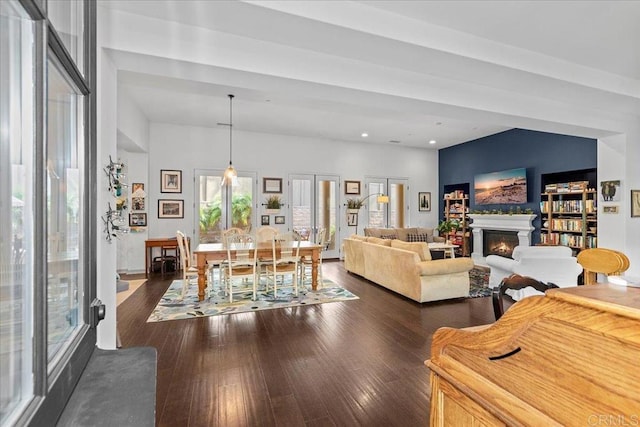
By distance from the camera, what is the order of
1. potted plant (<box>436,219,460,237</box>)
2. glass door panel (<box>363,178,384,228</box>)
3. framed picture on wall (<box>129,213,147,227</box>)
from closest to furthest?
1. framed picture on wall (<box>129,213,147,227</box>)
2. potted plant (<box>436,219,460,237</box>)
3. glass door panel (<box>363,178,384,228</box>)

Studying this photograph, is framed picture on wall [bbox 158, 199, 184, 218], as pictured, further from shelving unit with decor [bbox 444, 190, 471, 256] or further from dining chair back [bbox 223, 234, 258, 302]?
shelving unit with decor [bbox 444, 190, 471, 256]

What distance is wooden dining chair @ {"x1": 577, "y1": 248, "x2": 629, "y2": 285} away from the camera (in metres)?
1.82

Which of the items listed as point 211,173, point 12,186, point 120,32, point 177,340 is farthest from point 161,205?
point 12,186

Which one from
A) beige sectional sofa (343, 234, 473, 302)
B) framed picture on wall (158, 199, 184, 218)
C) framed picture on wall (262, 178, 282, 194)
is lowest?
beige sectional sofa (343, 234, 473, 302)

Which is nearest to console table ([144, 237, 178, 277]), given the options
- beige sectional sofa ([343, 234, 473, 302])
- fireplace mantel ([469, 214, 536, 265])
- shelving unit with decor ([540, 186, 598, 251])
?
beige sectional sofa ([343, 234, 473, 302])

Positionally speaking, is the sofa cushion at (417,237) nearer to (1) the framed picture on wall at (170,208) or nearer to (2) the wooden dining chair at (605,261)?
(1) the framed picture on wall at (170,208)

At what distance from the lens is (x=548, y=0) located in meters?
2.63

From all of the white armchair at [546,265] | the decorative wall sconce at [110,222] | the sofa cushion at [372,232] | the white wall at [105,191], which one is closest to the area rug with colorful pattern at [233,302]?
the white wall at [105,191]

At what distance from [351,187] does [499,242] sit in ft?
13.4

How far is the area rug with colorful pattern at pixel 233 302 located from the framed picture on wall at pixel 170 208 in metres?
2.25

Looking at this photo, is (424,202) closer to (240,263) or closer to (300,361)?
(240,263)

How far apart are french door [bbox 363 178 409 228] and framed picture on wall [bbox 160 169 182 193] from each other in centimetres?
496

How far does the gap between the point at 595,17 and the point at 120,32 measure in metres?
4.21

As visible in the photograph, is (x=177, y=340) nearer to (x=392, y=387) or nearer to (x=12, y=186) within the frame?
(x=392, y=387)
